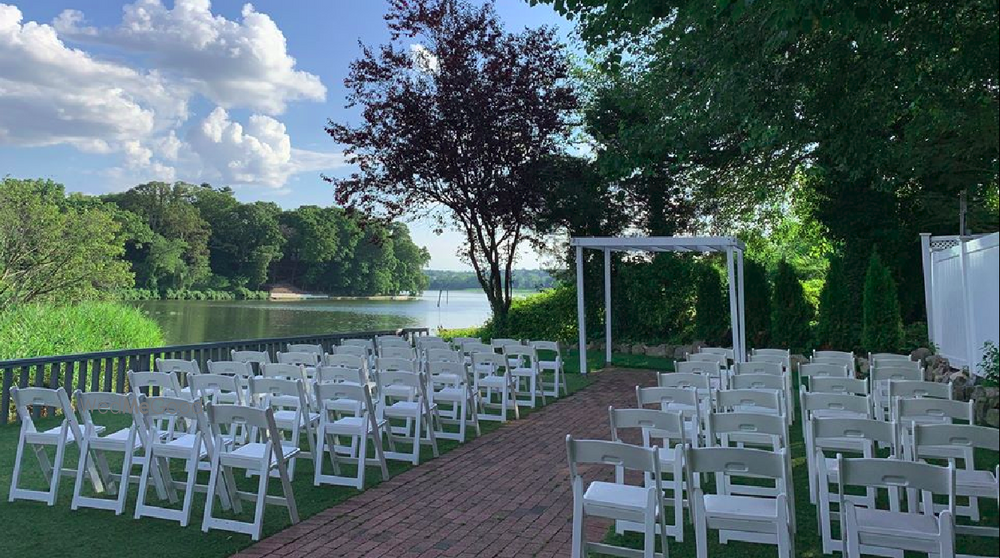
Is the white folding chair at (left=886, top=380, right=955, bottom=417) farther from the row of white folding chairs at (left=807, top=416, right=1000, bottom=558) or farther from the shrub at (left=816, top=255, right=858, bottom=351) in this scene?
the shrub at (left=816, top=255, right=858, bottom=351)

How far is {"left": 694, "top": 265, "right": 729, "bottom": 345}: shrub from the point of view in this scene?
16.5 meters

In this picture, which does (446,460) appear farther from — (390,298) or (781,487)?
(390,298)

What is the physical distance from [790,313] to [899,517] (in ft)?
42.0

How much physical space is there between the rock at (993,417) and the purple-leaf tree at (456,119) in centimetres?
1504

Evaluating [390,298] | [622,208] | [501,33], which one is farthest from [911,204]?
[390,298]

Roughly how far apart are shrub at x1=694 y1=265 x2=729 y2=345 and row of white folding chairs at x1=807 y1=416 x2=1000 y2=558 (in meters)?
11.5

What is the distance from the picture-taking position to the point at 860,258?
48.9 feet

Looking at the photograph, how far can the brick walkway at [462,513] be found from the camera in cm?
436

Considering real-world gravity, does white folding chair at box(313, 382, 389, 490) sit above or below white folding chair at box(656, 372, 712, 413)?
below

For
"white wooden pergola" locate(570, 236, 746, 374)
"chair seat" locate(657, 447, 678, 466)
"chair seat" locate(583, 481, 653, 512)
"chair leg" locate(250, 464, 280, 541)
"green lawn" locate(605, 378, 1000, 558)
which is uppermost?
"white wooden pergola" locate(570, 236, 746, 374)

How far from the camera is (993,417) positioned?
164 centimetres

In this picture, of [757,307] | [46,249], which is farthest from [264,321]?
[757,307]

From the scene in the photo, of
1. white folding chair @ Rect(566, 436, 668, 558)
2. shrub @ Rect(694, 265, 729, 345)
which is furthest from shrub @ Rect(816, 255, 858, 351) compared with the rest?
white folding chair @ Rect(566, 436, 668, 558)

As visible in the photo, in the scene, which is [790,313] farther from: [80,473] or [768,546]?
[80,473]
